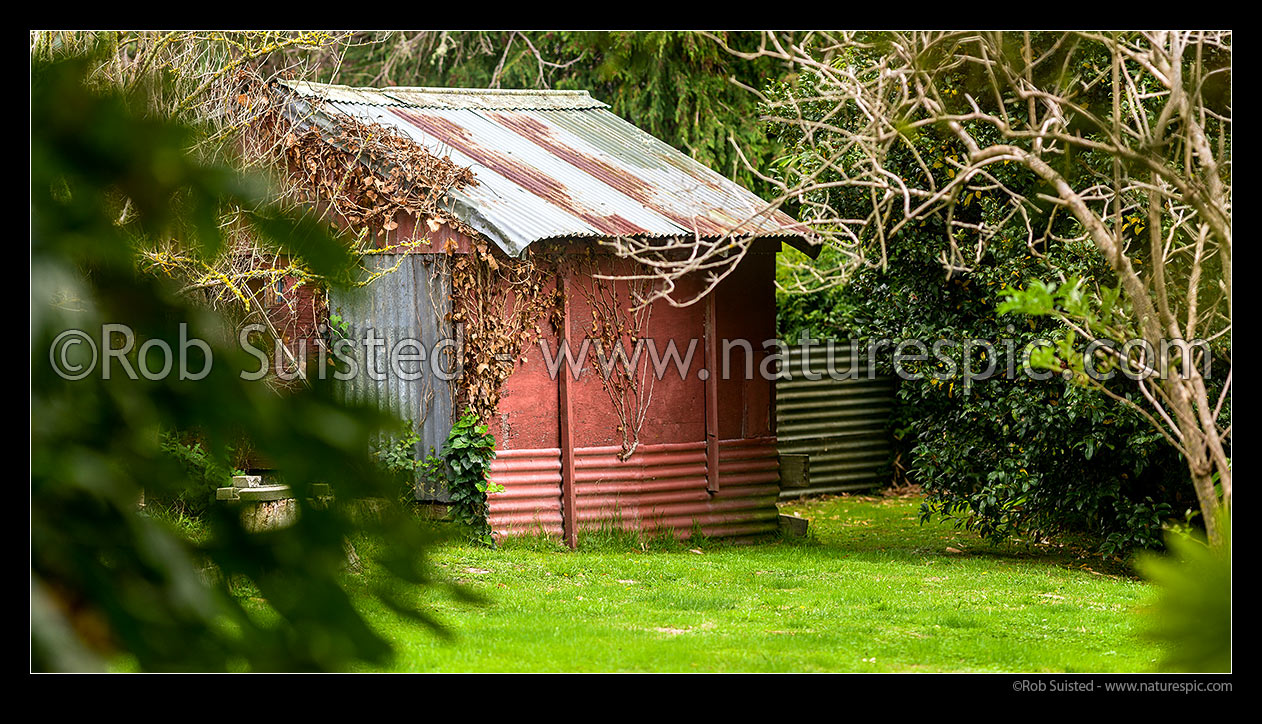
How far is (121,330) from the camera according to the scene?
618 millimetres

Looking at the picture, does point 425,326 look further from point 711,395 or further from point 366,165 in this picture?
point 711,395

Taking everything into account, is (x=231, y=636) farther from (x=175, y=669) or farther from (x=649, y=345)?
(x=649, y=345)

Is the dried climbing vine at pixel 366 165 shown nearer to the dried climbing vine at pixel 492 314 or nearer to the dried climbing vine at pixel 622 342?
the dried climbing vine at pixel 492 314

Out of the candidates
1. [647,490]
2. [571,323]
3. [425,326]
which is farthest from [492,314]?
[647,490]

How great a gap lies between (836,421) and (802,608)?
735 cm

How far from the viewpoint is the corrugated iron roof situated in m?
10.3

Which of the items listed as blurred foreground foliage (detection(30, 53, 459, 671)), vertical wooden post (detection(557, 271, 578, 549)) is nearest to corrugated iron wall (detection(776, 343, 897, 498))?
vertical wooden post (detection(557, 271, 578, 549))

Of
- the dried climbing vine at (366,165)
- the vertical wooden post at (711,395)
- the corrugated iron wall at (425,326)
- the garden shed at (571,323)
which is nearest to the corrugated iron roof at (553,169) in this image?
the garden shed at (571,323)

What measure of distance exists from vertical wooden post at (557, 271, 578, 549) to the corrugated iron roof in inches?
32.2

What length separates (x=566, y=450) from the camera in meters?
11.0

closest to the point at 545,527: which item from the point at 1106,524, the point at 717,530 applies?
the point at 717,530

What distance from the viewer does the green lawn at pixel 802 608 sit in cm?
658

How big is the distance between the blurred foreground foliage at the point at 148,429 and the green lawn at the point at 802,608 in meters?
4.25

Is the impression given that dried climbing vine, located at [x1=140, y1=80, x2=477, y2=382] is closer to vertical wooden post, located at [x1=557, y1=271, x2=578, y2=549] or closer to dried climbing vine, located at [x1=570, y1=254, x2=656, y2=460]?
vertical wooden post, located at [x1=557, y1=271, x2=578, y2=549]
